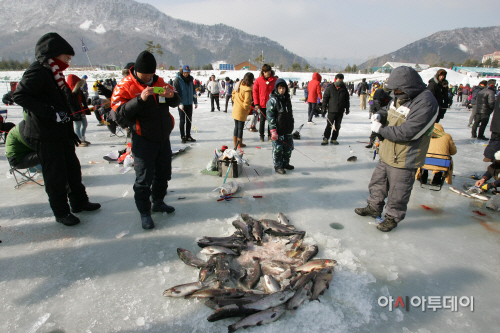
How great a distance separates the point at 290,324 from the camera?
1.93 meters

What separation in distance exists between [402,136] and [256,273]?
7.06 feet

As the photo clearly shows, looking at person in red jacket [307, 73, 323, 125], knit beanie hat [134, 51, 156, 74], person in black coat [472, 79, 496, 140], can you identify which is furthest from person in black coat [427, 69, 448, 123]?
knit beanie hat [134, 51, 156, 74]

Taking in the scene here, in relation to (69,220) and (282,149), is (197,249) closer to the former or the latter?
(69,220)

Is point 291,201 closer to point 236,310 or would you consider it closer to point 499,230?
point 236,310

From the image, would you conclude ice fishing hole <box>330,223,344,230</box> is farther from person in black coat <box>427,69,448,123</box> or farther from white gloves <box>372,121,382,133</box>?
person in black coat <box>427,69,448,123</box>

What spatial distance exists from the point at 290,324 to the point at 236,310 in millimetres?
424

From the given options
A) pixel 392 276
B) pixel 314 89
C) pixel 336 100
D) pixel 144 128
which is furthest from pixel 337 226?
pixel 314 89

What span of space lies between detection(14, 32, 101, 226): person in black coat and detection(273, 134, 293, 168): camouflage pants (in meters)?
3.30

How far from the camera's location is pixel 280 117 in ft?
15.5

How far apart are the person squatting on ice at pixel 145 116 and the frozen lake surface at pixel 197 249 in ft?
2.10

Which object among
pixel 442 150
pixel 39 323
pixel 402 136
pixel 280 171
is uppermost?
pixel 402 136

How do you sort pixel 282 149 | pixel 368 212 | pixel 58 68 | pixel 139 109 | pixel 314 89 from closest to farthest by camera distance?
pixel 139 109 → pixel 58 68 → pixel 368 212 → pixel 282 149 → pixel 314 89

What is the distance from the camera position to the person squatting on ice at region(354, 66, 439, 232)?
2.75 meters

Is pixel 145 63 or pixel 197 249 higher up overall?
pixel 145 63
